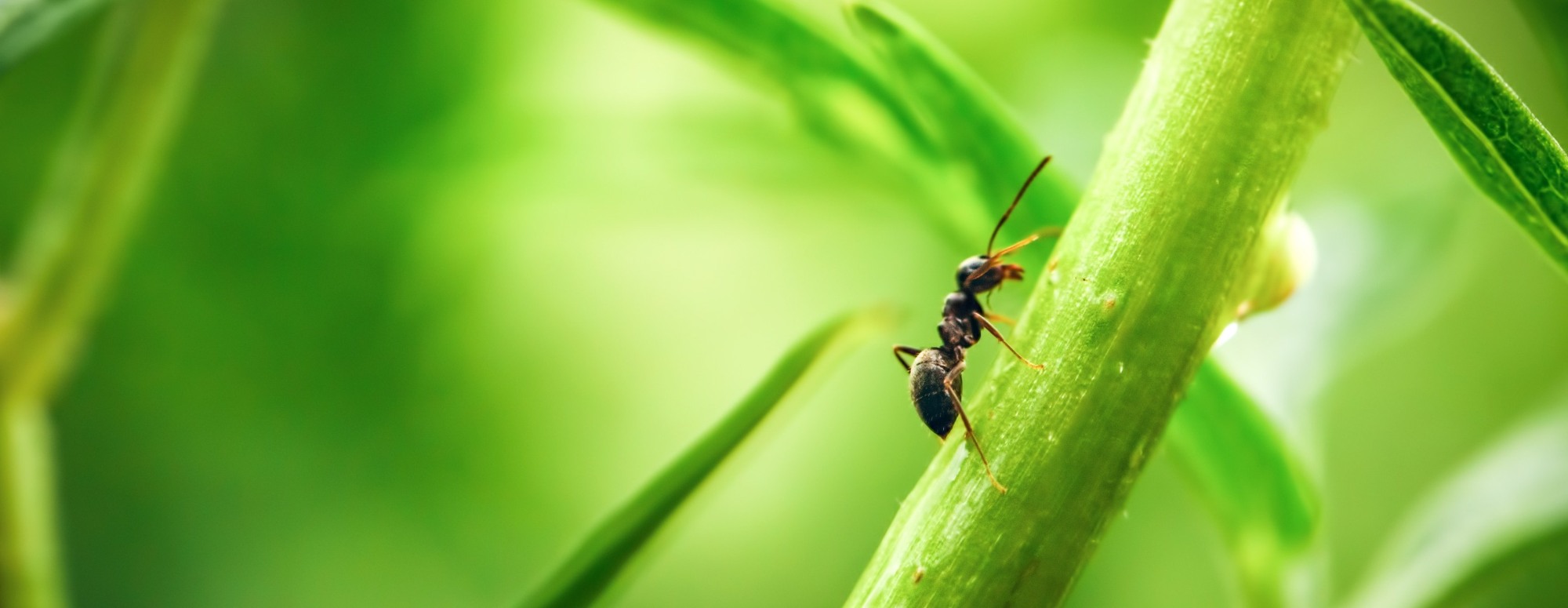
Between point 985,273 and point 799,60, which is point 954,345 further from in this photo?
point 799,60

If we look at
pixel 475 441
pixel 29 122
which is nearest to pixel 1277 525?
pixel 475 441


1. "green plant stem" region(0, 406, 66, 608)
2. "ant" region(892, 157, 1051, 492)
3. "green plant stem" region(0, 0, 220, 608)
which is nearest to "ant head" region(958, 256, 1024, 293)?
"ant" region(892, 157, 1051, 492)

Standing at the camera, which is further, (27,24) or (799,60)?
(799,60)

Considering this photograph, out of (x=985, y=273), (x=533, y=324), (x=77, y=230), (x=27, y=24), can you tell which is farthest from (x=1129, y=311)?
(x=533, y=324)

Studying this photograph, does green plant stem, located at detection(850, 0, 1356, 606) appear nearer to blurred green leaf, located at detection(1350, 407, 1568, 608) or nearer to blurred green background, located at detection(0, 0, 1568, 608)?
blurred green leaf, located at detection(1350, 407, 1568, 608)

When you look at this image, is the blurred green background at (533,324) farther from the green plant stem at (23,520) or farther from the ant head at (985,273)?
the green plant stem at (23,520)

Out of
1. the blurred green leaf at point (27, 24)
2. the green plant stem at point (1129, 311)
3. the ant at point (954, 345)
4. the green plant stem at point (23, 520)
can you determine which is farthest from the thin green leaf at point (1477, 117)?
the green plant stem at point (23, 520)
